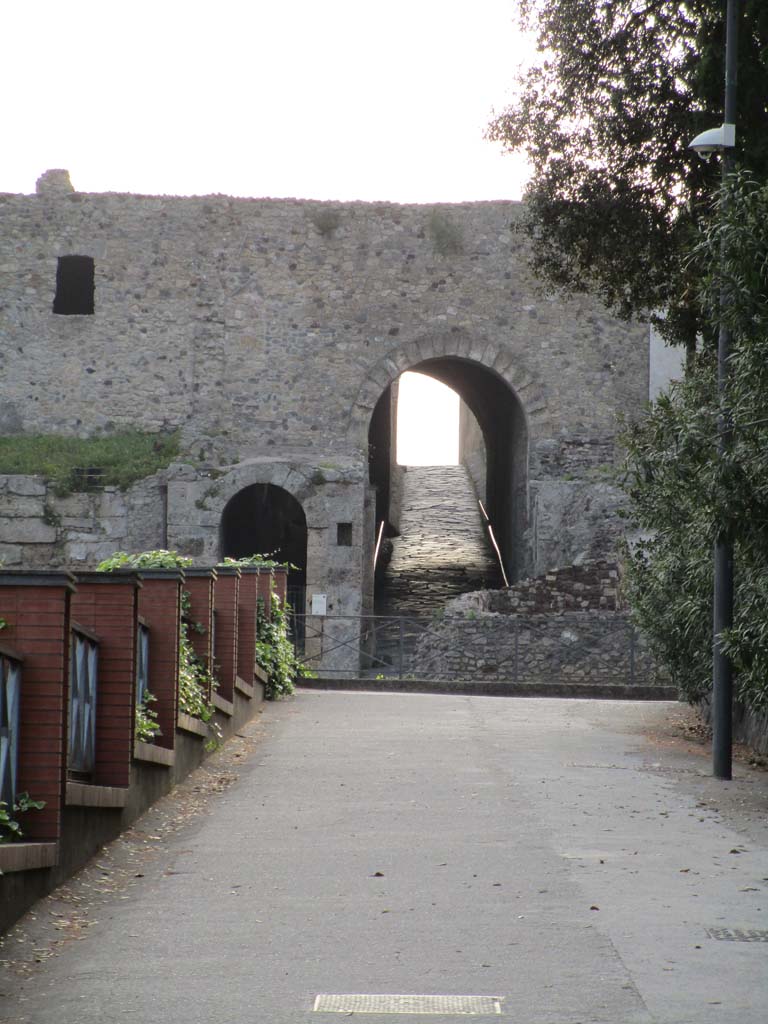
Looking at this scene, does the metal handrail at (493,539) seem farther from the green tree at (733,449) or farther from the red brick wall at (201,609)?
the red brick wall at (201,609)

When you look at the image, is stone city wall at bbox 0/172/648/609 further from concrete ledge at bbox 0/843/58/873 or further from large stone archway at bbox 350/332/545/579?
concrete ledge at bbox 0/843/58/873

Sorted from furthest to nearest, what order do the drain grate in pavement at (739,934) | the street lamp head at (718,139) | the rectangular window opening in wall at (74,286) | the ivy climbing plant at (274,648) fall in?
the rectangular window opening in wall at (74,286)
the ivy climbing plant at (274,648)
the street lamp head at (718,139)
the drain grate in pavement at (739,934)

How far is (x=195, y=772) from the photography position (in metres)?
10.0

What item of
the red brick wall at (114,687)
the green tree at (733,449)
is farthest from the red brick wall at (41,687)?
the green tree at (733,449)

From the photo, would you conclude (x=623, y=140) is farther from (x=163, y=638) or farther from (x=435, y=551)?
(x=435, y=551)

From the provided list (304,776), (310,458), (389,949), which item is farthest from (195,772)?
(310,458)

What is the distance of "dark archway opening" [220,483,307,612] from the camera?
29.8m

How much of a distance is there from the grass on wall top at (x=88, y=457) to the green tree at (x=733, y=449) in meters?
16.5

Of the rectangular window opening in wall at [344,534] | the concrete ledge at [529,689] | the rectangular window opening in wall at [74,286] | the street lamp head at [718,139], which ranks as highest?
the rectangular window opening in wall at [74,286]

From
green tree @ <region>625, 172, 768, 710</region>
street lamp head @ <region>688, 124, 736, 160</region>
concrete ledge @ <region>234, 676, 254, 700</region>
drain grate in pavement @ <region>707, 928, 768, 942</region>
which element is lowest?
concrete ledge @ <region>234, 676, 254, 700</region>

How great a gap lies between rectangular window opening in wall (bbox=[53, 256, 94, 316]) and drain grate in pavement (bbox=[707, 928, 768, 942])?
25440 millimetres

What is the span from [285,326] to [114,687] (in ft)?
72.0

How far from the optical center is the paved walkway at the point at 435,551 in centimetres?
2948

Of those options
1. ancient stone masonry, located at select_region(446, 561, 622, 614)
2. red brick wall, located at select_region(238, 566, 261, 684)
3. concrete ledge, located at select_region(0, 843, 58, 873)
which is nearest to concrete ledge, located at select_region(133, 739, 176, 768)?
concrete ledge, located at select_region(0, 843, 58, 873)
